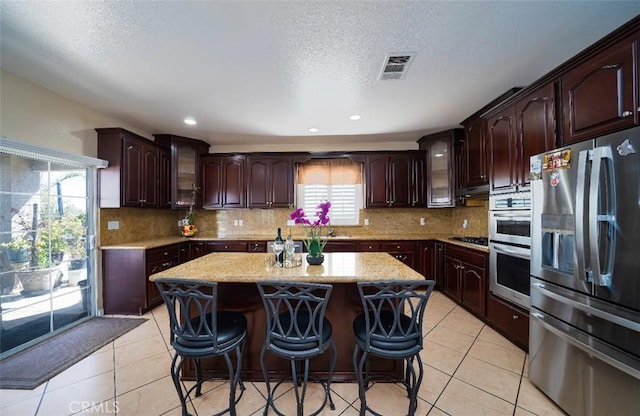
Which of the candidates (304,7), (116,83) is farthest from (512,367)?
(116,83)

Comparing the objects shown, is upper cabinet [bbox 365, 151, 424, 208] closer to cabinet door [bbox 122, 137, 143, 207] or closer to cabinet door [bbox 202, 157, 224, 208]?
cabinet door [bbox 202, 157, 224, 208]

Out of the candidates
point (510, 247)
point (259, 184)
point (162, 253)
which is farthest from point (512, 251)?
point (162, 253)

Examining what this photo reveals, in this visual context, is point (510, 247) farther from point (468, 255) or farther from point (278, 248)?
point (278, 248)

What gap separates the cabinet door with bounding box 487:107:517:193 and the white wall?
4.87m

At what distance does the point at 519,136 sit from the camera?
2.50 meters

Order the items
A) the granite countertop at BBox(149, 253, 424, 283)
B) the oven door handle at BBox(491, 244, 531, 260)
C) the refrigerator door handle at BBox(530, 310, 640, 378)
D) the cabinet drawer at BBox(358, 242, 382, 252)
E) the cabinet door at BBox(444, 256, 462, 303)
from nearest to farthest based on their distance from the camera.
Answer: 1. the refrigerator door handle at BBox(530, 310, 640, 378)
2. the granite countertop at BBox(149, 253, 424, 283)
3. the oven door handle at BBox(491, 244, 531, 260)
4. the cabinet door at BBox(444, 256, 462, 303)
5. the cabinet drawer at BBox(358, 242, 382, 252)

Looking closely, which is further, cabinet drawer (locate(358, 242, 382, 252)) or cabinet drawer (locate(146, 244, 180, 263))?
cabinet drawer (locate(358, 242, 382, 252))

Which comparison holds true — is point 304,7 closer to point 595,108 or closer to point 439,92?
point 439,92

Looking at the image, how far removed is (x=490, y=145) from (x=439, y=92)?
925 millimetres

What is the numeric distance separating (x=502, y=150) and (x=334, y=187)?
2.68 meters

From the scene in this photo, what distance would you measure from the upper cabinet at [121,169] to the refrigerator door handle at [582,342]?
4544 mm

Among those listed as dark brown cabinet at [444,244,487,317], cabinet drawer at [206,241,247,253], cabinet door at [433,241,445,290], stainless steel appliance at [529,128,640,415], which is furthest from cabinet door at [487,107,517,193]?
cabinet drawer at [206,241,247,253]

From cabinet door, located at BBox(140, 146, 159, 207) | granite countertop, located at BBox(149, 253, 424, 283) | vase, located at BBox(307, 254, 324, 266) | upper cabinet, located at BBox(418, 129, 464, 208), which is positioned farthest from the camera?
upper cabinet, located at BBox(418, 129, 464, 208)

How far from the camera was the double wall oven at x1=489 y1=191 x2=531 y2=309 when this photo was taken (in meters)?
2.37
